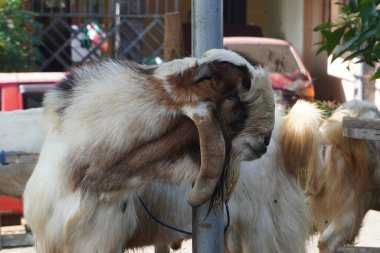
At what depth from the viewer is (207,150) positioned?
3838mm

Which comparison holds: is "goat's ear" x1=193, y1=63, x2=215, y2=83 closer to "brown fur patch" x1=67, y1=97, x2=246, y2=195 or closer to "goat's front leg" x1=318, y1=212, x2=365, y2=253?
"brown fur patch" x1=67, y1=97, x2=246, y2=195

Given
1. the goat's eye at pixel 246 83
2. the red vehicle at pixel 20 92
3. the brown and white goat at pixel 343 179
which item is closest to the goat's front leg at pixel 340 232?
the brown and white goat at pixel 343 179

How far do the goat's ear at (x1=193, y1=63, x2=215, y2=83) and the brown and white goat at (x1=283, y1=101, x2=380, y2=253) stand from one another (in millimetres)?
2077

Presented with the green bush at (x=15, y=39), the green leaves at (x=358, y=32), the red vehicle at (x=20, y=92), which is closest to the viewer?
the green leaves at (x=358, y=32)

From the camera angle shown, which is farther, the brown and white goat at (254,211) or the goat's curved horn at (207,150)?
the brown and white goat at (254,211)

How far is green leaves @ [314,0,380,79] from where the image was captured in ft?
14.3

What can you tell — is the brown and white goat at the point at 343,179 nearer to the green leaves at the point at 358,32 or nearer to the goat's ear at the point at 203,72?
the green leaves at the point at 358,32

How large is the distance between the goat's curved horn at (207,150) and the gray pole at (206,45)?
0.10 m

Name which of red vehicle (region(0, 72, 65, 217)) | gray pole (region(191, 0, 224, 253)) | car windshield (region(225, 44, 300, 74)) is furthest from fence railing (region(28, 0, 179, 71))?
gray pole (region(191, 0, 224, 253))

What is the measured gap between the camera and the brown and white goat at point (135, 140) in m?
3.86

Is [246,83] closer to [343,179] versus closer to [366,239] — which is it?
[343,179]

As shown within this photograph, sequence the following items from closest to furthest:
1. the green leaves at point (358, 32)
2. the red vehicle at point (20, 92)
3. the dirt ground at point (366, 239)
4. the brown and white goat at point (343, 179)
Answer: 1. the green leaves at point (358, 32)
2. the brown and white goat at point (343, 179)
3. the dirt ground at point (366, 239)
4. the red vehicle at point (20, 92)

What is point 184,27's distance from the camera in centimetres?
1667

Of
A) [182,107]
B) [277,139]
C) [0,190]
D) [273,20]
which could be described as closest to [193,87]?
[182,107]
